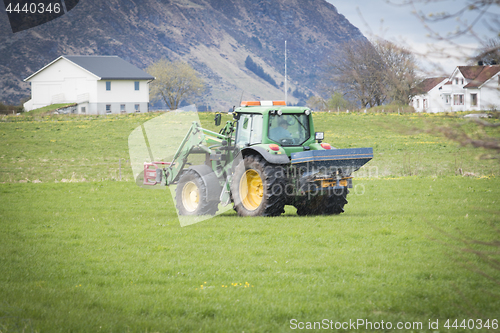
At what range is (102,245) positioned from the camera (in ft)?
34.7

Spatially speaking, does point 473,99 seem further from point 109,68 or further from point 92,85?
point 109,68

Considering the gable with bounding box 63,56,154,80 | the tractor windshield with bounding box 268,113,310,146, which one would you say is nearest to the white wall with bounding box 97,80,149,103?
the gable with bounding box 63,56,154,80

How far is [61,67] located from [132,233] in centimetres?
6720

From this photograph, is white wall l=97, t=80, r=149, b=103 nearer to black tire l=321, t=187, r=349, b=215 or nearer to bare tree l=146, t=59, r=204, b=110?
bare tree l=146, t=59, r=204, b=110

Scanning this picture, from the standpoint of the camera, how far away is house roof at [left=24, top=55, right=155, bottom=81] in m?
70.6

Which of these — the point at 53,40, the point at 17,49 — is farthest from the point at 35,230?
the point at 53,40

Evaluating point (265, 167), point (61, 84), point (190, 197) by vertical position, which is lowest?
point (190, 197)

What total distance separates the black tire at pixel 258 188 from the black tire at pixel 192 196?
0.78m

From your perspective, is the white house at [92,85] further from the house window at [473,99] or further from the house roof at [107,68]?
the house window at [473,99]

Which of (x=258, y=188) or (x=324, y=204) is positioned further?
(x=324, y=204)

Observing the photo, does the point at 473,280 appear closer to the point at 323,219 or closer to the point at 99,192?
the point at 323,219

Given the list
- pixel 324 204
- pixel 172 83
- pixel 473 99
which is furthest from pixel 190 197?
pixel 172 83

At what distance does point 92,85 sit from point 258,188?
6050cm

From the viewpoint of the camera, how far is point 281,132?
14.6 metres
